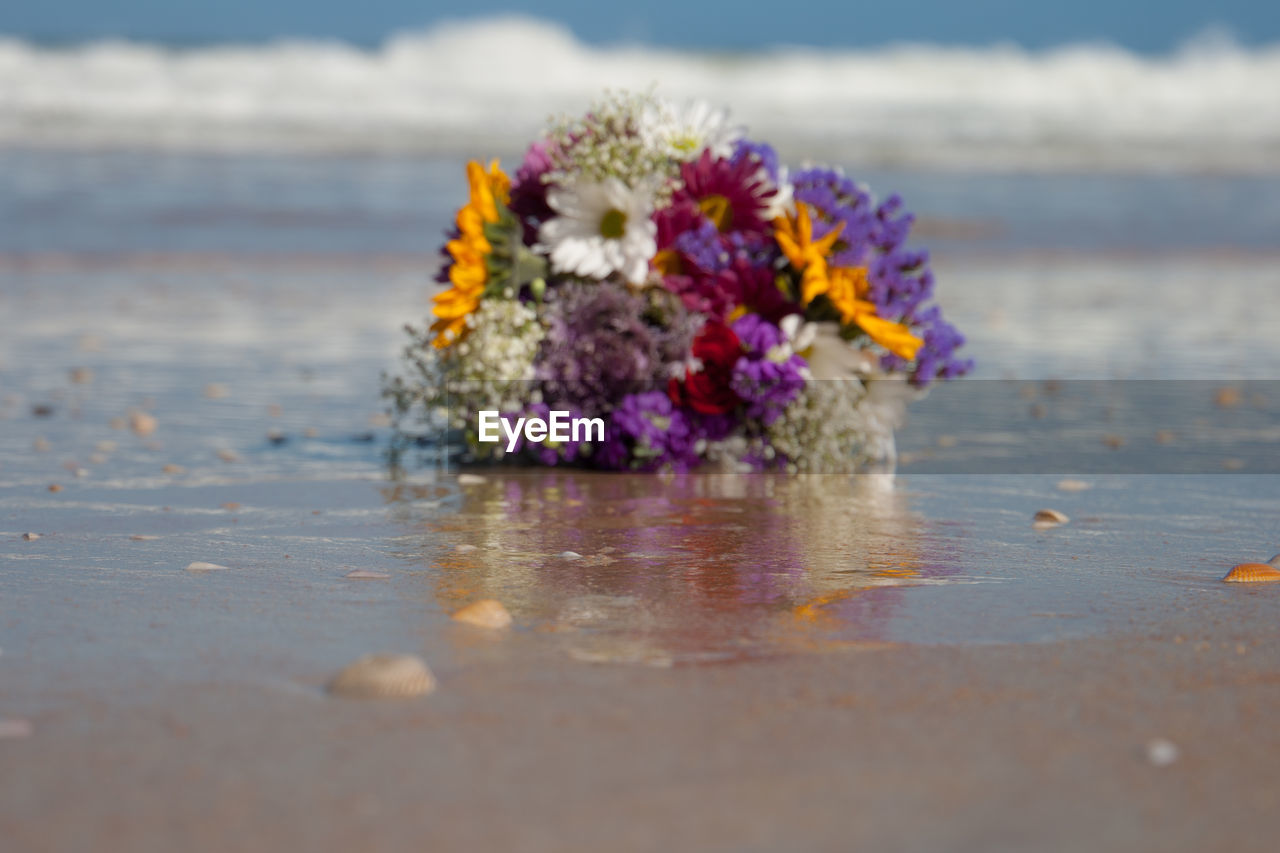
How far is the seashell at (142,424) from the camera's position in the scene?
5.44m

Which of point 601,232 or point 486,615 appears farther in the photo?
point 601,232

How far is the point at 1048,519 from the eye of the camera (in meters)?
4.05

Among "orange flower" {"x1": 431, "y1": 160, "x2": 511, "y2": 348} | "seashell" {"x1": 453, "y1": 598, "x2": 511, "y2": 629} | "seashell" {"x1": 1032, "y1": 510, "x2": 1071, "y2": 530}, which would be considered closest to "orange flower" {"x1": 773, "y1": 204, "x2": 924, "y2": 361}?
"seashell" {"x1": 1032, "y1": 510, "x2": 1071, "y2": 530}

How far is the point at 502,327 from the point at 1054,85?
3629cm

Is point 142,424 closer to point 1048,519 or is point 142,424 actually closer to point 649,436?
point 649,436

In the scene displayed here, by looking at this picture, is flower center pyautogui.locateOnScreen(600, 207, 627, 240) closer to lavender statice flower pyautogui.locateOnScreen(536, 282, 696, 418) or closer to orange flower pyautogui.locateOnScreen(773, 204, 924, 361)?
lavender statice flower pyautogui.locateOnScreen(536, 282, 696, 418)

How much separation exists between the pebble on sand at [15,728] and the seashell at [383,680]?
17.8 inches

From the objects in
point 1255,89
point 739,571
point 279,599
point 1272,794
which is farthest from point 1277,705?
point 1255,89

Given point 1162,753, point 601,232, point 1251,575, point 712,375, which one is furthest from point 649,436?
point 1162,753

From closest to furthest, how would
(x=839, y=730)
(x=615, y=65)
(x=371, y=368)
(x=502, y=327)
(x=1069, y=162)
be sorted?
1. (x=839, y=730)
2. (x=502, y=327)
3. (x=371, y=368)
4. (x=1069, y=162)
5. (x=615, y=65)

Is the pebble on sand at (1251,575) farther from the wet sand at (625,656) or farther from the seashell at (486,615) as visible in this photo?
the seashell at (486,615)

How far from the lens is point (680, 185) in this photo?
15.2ft

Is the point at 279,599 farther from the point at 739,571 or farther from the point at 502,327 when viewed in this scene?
the point at 502,327

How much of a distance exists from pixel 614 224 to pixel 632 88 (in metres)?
29.2
